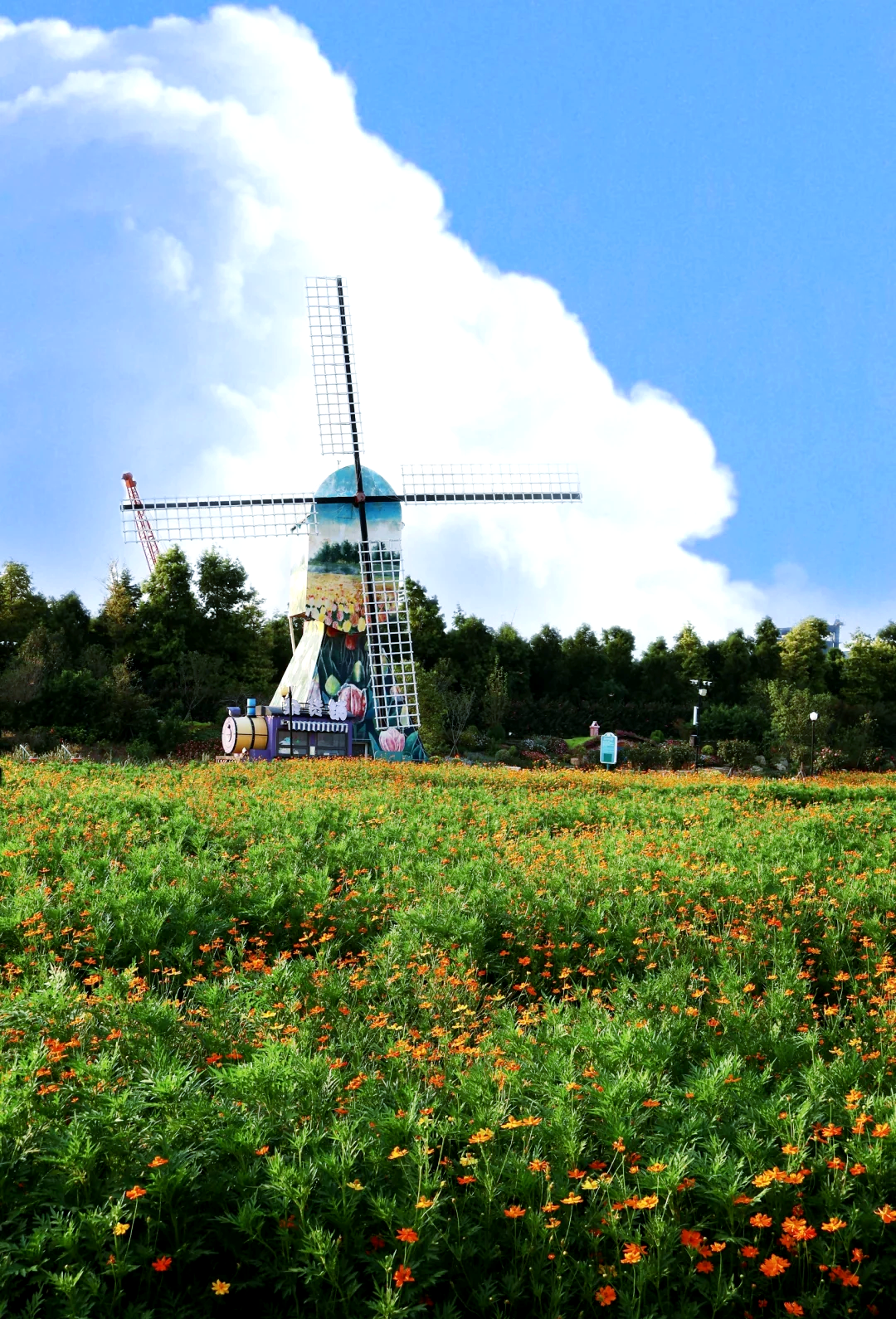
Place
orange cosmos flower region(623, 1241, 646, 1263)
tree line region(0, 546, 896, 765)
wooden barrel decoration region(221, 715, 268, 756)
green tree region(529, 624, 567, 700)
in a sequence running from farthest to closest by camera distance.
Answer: green tree region(529, 624, 567, 700), tree line region(0, 546, 896, 765), wooden barrel decoration region(221, 715, 268, 756), orange cosmos flower region(623, 1241, 646, 1263)

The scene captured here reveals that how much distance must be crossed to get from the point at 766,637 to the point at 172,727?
3676 cm

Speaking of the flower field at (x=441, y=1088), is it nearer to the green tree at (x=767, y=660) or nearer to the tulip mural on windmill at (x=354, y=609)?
the tulip mural on windmill at (x=354, y=609)

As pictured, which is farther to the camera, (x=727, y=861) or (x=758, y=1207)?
(x=727, y=861)

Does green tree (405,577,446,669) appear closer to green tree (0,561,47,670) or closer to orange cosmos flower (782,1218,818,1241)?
green tree (0,561,47,670)

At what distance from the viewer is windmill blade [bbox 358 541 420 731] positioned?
26625 millimetres

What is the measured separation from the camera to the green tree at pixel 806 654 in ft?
168

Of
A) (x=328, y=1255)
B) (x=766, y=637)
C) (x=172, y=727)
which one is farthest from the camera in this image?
(x=766, y=637)

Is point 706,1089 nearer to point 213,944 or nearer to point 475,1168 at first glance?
point 475,1168

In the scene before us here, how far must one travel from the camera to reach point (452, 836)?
11180 millimetres

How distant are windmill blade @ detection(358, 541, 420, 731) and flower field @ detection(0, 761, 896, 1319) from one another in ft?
55.8

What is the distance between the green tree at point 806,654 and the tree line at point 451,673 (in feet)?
0.31

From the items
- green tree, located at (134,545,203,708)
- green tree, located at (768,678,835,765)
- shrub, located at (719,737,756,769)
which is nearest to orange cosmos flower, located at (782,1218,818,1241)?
green tree, located at (768,678,835,765)

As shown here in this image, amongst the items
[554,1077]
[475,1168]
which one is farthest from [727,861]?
[475,1168]

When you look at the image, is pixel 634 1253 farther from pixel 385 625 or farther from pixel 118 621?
pixel 118 621
